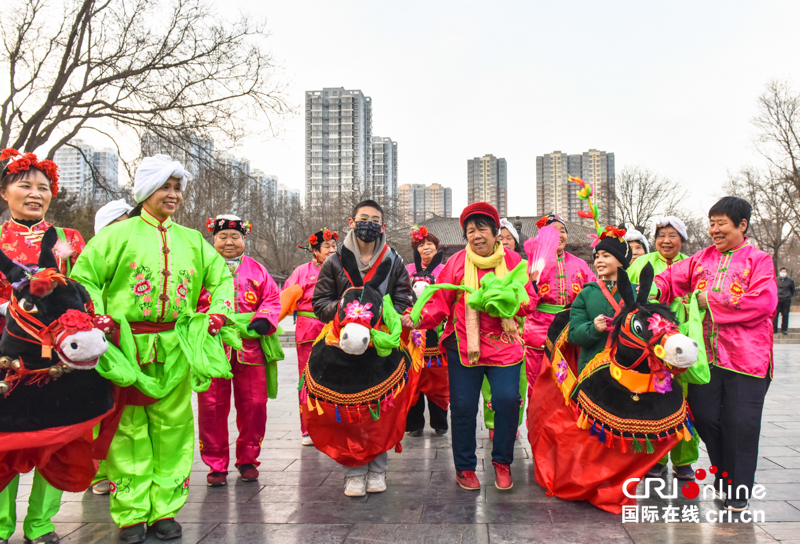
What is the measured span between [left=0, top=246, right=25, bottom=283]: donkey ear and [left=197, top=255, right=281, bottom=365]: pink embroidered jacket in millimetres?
1552

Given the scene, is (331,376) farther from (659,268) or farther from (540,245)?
(659,268)

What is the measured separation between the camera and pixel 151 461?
10.5ft

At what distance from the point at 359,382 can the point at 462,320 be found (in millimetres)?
889

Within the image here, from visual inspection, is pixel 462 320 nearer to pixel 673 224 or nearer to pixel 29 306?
pixel 673 224

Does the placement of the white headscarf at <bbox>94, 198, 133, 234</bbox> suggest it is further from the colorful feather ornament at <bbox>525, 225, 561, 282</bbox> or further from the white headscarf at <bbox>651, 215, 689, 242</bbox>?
the white headscarf at <bbox>651, 215, 689, 242</bbox>

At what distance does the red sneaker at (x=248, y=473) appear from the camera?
13.9 feet

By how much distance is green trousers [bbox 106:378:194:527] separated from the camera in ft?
10.2

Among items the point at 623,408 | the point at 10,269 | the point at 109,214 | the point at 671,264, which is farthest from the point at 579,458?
the point at 109,214

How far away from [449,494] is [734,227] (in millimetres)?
2601

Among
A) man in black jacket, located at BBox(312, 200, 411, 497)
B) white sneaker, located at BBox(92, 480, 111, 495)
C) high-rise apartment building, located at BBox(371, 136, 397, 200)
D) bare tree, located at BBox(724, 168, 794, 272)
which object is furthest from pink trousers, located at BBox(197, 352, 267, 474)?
high-rise apartment building, located at BBox(371, 136, 397, 200)

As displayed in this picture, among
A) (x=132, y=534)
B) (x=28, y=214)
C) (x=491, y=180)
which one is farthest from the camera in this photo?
(x=491, y=180)

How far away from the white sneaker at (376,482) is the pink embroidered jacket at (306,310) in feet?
5.88

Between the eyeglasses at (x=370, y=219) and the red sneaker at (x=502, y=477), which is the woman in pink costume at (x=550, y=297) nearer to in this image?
the red sneaker at (x=502, y=477)

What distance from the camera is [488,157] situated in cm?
7681
